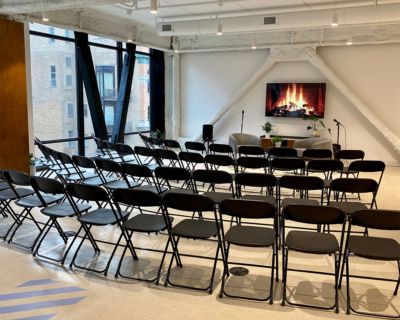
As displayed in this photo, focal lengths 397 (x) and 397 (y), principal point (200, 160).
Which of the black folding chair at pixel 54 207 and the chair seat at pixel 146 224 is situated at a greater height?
the black folding chair at pixel 54 207

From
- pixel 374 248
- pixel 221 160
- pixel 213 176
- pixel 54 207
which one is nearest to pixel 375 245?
pixel 374 248

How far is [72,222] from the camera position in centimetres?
520

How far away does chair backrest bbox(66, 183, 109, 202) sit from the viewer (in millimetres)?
3637

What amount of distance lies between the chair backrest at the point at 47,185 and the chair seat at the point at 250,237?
1.72m

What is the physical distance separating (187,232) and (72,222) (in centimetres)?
230

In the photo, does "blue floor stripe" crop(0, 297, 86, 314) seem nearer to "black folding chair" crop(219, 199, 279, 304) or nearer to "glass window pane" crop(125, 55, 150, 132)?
"black folding chair" crop(219, 199, 279, 304)

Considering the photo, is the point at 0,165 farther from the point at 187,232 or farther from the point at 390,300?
the point at 390,300

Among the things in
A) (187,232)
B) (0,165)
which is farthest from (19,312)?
(0,165)

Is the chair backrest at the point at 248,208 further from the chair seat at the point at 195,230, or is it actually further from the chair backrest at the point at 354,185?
the chair backrest at the point at 354,185

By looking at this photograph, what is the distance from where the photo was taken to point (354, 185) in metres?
4.15

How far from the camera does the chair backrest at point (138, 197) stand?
11.6ft

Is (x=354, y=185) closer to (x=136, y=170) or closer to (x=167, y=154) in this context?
(x=136, y=170)

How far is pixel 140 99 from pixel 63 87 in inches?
124

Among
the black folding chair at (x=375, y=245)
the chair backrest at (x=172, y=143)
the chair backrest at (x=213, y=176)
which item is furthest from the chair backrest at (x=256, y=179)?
the chair backrest at (x=172, y=143)
